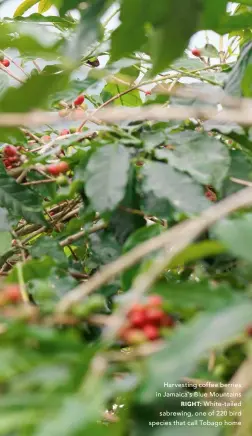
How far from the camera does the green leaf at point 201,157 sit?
669 mm

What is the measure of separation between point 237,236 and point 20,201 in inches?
19.6

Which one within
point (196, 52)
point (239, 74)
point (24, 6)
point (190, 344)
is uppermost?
point (24, 6)

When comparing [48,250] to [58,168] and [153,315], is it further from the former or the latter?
[153,315]

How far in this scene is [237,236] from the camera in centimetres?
40

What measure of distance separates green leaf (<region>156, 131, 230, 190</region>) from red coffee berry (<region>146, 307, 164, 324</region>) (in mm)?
280

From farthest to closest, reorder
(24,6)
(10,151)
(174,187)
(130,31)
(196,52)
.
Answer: (24,6), (196,52), (10,151), (174,187), (130,31)

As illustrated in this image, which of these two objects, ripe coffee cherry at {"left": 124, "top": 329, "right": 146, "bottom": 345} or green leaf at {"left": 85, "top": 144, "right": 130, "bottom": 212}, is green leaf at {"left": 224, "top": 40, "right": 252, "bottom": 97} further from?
ripe coffee cherry at {"left": 124, "top": 329, "right": 146, "bottom": 345}

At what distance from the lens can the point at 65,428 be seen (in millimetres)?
303

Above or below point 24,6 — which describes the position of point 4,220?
below

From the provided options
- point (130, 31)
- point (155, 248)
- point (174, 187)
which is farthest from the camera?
point (174, 187)

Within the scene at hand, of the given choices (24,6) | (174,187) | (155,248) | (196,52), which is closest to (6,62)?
(24,6)

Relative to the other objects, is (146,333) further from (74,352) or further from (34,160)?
(34,160)

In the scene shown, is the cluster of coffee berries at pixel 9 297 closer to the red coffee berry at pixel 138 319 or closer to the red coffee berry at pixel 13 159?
the red coffee berry at pixel 138 319

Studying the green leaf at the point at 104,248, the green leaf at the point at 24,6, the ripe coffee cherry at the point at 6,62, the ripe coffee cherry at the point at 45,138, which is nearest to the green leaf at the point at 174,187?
the green leaf at the point at 104,248
